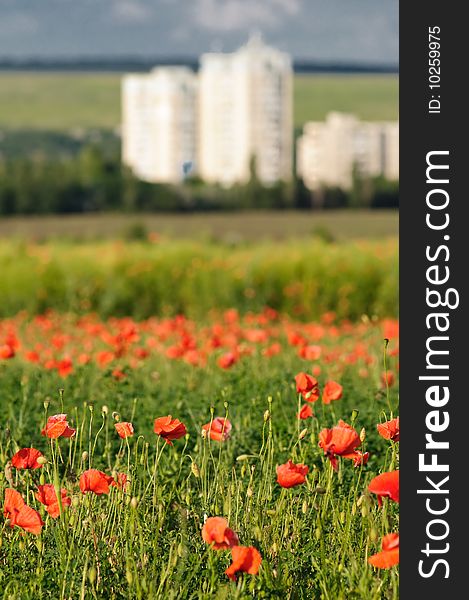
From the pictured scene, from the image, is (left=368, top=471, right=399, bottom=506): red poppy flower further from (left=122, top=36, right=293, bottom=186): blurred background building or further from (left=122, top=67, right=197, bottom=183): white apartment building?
(left=122, top=67, right=197, bottom=183): white apartment building

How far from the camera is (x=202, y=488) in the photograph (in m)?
3.59

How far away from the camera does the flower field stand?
265cm

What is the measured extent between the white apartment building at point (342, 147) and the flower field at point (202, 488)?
5728 centimetres

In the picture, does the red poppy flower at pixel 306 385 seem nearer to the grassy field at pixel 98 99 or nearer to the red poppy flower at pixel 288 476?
the red poppy flower at pixel 288 476

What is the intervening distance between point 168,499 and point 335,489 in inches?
22.3

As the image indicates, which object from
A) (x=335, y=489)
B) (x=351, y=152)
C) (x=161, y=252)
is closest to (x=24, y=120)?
(x=351, y=152)

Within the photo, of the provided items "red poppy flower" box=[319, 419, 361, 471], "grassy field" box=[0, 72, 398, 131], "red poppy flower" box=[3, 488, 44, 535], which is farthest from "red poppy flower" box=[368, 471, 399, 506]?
"grassy field" box=[0, 72, 398, 131]

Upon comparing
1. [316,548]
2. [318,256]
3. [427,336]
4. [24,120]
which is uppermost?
[24,120]

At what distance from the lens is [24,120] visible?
80.0 m

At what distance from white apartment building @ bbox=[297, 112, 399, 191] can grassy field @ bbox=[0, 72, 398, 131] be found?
5.04m

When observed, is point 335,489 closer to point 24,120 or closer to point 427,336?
point 427,336

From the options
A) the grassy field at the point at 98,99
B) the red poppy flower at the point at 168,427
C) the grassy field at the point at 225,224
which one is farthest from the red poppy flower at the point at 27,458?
the grassy field at the point at 98,99

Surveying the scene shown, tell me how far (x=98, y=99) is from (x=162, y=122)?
15275 millimetres

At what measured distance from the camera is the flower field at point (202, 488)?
265 centimetres
